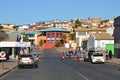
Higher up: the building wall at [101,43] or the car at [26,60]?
the building wall at [101,43]

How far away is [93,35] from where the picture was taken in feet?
360

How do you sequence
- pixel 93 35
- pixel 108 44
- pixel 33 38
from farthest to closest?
pixel 33 38 < pixel 93 35 < pixel 108 44

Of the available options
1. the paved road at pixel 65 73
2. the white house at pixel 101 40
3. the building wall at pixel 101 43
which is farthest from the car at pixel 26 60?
the building wall at pixel 101 43

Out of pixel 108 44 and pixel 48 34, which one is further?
pixel 48 34

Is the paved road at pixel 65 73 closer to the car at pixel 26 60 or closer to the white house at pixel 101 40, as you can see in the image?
the car at pixel 26 60

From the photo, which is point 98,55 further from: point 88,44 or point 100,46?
point 88,44

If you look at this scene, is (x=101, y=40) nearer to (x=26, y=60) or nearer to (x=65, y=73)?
(x=26, y=60)

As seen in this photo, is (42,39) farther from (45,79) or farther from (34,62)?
(45,79)

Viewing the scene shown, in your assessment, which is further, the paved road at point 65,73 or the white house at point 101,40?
the white house at point 101,40

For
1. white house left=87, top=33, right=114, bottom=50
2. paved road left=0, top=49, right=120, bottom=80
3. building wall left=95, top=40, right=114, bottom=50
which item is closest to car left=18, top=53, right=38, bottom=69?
paved road left=0, top=49, right=120, bottom=80

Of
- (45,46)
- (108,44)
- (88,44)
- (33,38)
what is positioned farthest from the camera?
(33,38)

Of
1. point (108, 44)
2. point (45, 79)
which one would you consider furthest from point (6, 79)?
point (108, 44)

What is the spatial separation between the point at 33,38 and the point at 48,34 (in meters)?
11.1

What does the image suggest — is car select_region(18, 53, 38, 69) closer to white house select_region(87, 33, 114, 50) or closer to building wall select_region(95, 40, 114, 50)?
white house select_region(87, 33, 114, 50)
